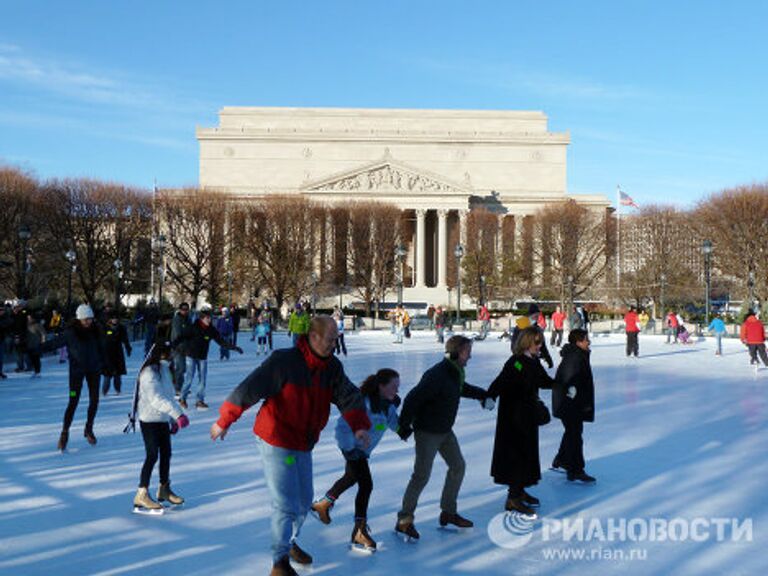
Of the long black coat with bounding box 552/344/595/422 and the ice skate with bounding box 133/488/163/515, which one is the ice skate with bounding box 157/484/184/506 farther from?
the long black coat with bounding box 552/344/595/422

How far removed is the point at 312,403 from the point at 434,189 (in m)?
64.4

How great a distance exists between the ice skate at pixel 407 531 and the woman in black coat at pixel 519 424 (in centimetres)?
97

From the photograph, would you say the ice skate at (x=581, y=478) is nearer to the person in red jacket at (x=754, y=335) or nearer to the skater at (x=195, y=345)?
the skater at (x=195, y=345)

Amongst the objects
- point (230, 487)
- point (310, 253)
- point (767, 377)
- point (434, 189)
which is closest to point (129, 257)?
point (310, 253)

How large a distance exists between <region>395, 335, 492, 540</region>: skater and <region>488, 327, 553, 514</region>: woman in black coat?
1.18 feet

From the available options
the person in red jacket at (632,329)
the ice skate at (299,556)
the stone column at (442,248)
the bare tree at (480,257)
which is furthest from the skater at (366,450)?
the stone column at (442,248)

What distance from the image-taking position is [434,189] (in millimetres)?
68688

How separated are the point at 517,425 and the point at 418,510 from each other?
1.07 metres

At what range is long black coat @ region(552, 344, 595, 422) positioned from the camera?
7605 mm

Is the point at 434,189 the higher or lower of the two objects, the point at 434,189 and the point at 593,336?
the higher

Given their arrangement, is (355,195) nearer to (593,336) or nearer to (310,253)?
(310,253)

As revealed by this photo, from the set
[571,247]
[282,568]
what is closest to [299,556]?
[282,568]

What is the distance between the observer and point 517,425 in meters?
6.52

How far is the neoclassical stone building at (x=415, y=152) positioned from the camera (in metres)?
71.2
